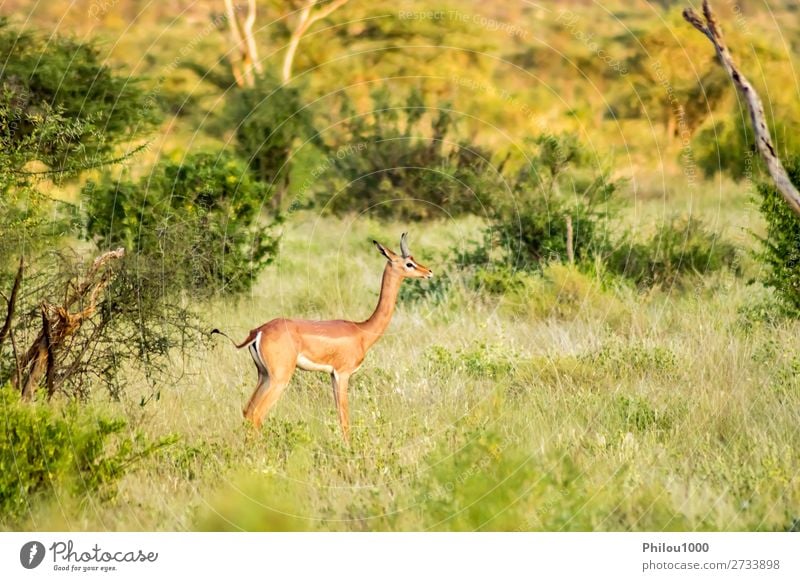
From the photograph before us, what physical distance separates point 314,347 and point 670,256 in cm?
740

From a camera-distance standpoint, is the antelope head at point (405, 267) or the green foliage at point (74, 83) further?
the green foliage at point (74, 83)

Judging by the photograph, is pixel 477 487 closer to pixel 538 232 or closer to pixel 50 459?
pixel 50 459

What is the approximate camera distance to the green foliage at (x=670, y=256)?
14.4 m

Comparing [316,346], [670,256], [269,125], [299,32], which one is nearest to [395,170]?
[269,125]

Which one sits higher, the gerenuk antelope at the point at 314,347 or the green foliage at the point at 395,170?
the gerenuk antelope at the point at 314,347

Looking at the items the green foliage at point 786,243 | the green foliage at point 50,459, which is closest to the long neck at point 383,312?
the green foliage at point 50,459

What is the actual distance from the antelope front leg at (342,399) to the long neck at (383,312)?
0.32 metres

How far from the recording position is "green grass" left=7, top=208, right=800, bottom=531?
7469 millimetres

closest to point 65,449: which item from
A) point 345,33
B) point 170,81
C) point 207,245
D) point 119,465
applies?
point 119,465

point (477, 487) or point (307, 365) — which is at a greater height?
point (307, 365)

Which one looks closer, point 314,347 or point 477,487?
point 477,487

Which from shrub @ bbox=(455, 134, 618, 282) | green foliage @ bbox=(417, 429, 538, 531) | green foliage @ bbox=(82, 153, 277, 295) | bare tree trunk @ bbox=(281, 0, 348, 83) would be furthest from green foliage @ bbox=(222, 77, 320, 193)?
green foliage @ bbox=(417, 429, 538, 531)
